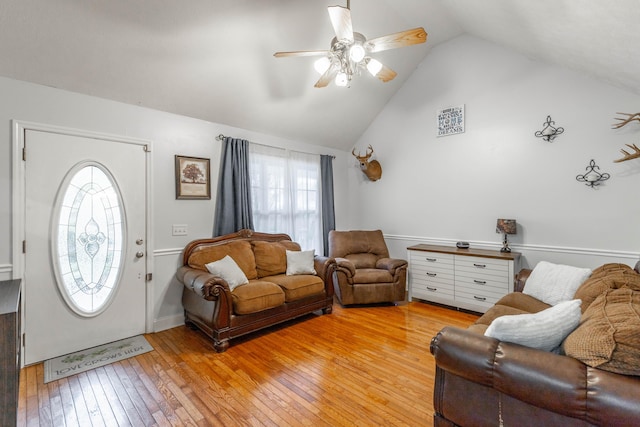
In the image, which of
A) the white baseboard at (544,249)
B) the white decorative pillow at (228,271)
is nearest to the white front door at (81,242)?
the white decorative pillow at (228,271)

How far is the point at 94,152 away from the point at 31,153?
1.44 feet

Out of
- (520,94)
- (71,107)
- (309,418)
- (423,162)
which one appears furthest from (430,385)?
(71,107)

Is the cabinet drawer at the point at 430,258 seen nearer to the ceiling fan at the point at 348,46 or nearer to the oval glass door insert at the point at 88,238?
the ceiling fan at the point at 348,46

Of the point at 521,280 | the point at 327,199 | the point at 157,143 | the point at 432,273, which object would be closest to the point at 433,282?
the point at 432,273

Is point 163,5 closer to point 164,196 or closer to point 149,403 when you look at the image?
point 164,196

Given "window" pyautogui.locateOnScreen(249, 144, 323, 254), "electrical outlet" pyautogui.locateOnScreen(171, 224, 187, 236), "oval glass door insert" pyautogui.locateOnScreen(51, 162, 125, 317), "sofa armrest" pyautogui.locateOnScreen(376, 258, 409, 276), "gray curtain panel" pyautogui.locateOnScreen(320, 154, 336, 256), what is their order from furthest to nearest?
"gray curtain panel" pyautogui.locateOnScreen(320, 154, 336, 256)
"window" pyautogui.locateOnScreen(249, 144, 323, 254)
"sofa armrest" pyautogui.locateOnScreen(376, 258, 409, 276)
"electrical outlet" pyautogui.locateOnScreen(171, 224, 187, 236)
"oval glass door insert" pyautogui.locateOnScreen(51, 162, 125, 317)

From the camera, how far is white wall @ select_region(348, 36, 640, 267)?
316cm

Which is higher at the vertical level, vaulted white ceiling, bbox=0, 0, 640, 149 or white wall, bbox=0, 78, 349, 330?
vaulted white ceiling, bbox=0, 0, 640, 149

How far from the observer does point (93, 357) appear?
2631 mm

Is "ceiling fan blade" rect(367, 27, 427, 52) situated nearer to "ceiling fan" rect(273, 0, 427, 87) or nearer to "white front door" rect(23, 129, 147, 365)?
"ceiling fan" rect(273, 0, 427, 87)

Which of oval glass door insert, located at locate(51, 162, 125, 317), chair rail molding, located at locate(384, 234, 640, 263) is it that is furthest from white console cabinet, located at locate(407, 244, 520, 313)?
oval glass door insert, located at locate(51, 162, 125, 317)

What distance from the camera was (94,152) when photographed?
111 inches

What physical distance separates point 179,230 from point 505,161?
167 inches

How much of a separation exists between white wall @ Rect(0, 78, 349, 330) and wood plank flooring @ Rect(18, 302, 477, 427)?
720mm
